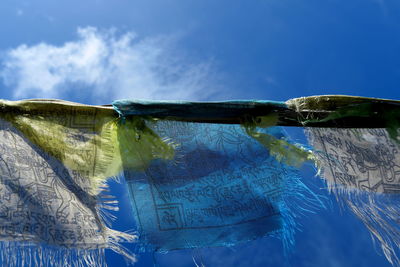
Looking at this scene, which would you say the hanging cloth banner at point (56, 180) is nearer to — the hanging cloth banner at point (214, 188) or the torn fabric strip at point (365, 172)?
the hanging cloth banner at point (214, 188)

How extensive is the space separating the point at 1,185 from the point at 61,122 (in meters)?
0.37

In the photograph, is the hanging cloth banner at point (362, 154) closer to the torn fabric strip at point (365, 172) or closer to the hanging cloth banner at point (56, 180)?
the torn fabric strip at point (365, 172)

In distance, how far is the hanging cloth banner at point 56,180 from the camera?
1.82 metres

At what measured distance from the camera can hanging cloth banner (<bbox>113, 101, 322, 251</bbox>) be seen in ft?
6.14

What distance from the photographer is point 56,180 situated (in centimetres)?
188

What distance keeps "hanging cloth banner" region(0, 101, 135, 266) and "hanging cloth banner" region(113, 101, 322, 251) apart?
147 mm

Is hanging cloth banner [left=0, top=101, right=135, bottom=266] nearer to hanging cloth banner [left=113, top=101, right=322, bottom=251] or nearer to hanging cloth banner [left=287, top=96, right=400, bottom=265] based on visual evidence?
hanging cloth banner [left=113, top=101, right=322, bottom=251]

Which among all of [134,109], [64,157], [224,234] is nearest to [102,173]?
[64,157]

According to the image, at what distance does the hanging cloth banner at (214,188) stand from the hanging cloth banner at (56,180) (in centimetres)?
15

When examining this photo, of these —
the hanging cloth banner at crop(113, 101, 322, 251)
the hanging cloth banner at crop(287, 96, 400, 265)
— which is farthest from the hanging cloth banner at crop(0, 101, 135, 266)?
the hanging cloth banner at crop(287, 96, 400, 265)

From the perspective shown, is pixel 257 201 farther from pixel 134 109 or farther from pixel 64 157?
pixel 64 157

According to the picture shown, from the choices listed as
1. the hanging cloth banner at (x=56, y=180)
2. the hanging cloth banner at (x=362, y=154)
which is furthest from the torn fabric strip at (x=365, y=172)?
the hanging cloth banner at (x=56, y=180)

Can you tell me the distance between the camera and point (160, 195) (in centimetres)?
188

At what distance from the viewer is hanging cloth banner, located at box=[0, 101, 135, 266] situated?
5.96 ft
